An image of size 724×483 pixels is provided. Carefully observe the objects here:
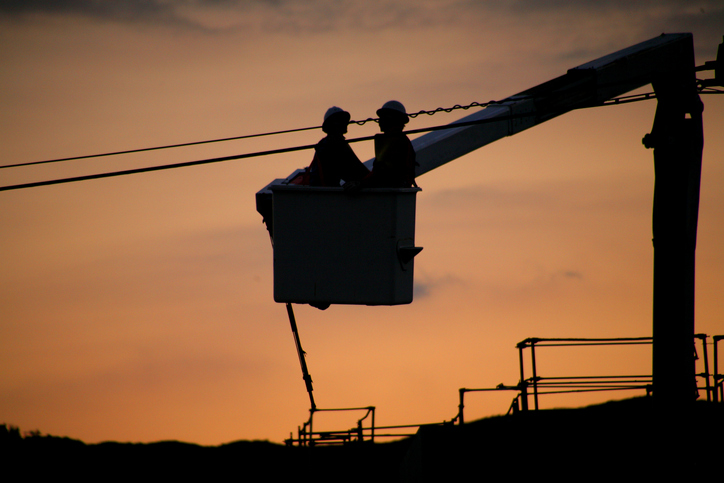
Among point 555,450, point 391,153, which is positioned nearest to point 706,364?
point 555,450

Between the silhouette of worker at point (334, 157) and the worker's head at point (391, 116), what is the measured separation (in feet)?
1.45

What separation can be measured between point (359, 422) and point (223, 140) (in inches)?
209

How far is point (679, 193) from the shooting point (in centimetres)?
1018

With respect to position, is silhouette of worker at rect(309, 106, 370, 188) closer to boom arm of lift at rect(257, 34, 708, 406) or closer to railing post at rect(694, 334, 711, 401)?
boom arm of lift at rect(257, 34, 708, 406)

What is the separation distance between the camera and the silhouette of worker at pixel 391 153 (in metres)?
7.20

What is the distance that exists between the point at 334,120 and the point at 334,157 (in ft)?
1.21

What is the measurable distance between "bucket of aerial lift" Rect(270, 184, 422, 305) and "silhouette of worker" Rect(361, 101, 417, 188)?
14cm

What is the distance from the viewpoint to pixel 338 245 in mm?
7254

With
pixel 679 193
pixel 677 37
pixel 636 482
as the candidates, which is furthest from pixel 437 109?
pixel 636 482

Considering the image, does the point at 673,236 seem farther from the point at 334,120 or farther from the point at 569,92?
the point at 334,120

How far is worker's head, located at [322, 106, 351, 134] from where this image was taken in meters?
7.57

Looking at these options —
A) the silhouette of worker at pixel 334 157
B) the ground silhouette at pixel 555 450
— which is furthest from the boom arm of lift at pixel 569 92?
the ground silhouette at pixel 555 450

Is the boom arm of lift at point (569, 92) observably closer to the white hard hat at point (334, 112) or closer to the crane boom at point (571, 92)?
the crane boom at point (571, 92)

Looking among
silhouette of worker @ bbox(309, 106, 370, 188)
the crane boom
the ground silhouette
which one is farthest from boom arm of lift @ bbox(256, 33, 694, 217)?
the ground silhouette
